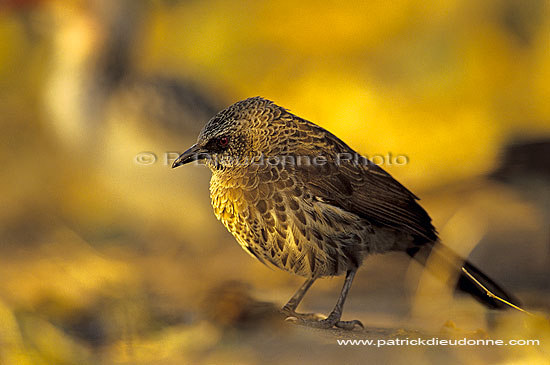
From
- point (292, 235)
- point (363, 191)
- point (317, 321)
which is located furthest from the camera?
point (317, 321)

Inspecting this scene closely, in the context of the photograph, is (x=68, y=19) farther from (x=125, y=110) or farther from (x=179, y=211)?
(x=179, y=211)

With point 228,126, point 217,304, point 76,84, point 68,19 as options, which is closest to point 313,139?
point 228,126

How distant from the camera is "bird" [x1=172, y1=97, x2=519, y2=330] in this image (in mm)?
1674

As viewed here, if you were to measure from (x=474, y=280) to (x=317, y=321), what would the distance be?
1.99ft

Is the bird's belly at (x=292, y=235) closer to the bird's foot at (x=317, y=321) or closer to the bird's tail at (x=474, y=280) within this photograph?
the bird's foot at (x=317, y=321)

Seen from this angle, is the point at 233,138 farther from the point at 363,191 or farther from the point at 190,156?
the point at 363,191

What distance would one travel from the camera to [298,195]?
66.1 inches

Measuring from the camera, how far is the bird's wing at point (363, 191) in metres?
1.73

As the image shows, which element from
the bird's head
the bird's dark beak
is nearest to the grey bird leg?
the bird's head

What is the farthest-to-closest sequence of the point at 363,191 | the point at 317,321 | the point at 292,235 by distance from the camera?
the point at 317,321, the point at 363,191, the point at 292,235

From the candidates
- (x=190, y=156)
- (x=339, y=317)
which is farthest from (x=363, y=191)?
(x=190, y=156)

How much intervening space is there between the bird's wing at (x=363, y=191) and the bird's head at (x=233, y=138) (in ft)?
0.53

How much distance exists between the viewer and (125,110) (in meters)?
2.69

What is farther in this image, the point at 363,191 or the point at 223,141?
the point at 363,191
